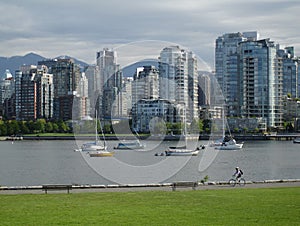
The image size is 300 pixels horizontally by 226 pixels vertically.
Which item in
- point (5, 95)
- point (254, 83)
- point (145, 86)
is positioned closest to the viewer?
point (145, 86)

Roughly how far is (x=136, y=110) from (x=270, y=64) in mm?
38154

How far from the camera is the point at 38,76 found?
178 meters

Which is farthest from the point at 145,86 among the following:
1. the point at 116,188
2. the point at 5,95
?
the point at 116,188

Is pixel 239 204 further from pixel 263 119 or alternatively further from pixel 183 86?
pixel 263 119

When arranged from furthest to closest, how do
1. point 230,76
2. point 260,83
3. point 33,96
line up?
point 33,96, point 230,76, point 260,83

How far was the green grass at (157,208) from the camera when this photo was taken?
1393 centimetres

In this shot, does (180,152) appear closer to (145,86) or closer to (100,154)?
(100,154)

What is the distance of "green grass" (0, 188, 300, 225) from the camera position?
13.9 meters

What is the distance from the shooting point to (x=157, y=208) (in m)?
15.9

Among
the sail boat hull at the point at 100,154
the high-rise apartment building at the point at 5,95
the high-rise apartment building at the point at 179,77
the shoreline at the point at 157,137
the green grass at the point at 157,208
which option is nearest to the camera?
the green grass at the point at 157,208

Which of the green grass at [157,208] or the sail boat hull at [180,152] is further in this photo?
the sail boat hull at [180,152]

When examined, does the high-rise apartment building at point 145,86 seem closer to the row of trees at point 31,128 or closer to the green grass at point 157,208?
the row of trees at point 31,128

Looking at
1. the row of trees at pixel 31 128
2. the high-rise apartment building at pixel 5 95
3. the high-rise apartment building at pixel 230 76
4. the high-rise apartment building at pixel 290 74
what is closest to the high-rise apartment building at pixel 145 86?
the row of trees at pixel 31 128

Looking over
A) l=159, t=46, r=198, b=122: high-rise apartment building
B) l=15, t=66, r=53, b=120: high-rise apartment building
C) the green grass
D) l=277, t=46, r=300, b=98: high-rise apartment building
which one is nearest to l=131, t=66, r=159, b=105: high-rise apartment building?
l=159, t=46, r=198, b=122: high-rise apartment building
